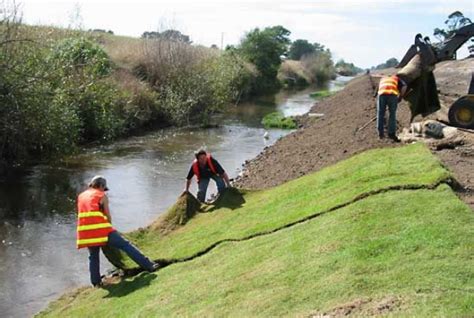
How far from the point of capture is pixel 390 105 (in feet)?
57.1

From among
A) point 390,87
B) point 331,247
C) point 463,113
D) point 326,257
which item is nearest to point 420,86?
point 390,87

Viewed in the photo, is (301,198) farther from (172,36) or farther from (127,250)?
(172,36)

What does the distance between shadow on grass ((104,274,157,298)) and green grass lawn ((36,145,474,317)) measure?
3cm

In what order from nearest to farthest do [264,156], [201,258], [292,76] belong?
1. [201,258]
2. [264,156]
3. [292,76]

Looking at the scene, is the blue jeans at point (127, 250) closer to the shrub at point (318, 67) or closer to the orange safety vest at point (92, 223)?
the orange safety vest at point (92, 223)

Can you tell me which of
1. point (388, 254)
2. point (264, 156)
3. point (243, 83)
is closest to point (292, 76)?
point (243, 83)

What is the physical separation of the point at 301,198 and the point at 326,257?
452 centimetres

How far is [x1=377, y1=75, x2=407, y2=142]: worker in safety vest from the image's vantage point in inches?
686

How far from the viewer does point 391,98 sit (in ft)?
57.3

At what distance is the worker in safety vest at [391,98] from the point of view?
17422 mm

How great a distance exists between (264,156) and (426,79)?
1038 centimetres

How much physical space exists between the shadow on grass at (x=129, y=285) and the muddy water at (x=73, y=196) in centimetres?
189

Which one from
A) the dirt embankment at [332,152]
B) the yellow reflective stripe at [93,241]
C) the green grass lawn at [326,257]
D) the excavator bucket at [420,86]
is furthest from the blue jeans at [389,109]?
the yellow reflective stripe at [93,241]

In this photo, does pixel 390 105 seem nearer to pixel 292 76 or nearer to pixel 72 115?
pixel 72 115
